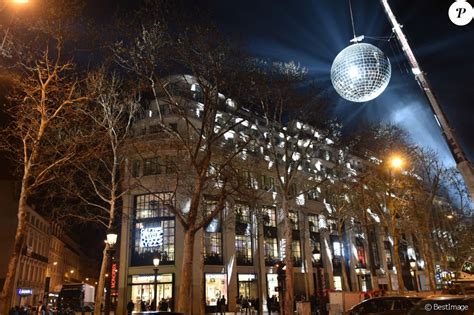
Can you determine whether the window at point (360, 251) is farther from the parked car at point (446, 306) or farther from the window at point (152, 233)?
the parked car at point (446, 306)

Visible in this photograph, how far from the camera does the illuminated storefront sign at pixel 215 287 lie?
38.9 metres

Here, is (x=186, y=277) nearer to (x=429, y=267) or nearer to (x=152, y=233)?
(x=152, y=233)

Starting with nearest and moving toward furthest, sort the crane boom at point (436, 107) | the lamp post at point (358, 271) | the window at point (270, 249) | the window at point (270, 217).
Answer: the crane boom at point (436, 107)
the window at point (270, 249)
the window at point (270, 217)
the lamp post at point (358, 271)

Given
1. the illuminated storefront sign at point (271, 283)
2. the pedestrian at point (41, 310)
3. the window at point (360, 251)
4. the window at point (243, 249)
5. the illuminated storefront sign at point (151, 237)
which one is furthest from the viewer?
the window at point (360, 251)

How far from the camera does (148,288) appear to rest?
126ft

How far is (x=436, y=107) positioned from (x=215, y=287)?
107 feet

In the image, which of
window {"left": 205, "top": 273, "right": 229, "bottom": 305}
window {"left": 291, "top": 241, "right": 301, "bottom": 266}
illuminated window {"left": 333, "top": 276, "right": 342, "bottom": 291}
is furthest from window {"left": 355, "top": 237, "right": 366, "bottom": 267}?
window {"left": 205, "top": 273, "right": 229, "bottom": 305}

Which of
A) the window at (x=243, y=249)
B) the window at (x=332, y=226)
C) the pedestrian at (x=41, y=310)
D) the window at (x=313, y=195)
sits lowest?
the pedestrian at (x=41, y=310)

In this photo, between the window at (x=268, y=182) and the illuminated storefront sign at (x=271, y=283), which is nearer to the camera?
the illuminated storefront sign at (x=271, y=283)

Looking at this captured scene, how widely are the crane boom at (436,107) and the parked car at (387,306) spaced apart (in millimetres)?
7353

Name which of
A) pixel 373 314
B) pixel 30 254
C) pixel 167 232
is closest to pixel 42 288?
pixel 30 254

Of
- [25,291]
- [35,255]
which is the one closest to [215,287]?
[25,291]

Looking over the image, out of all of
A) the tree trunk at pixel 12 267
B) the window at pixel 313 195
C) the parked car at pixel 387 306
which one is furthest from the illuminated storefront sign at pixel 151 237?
the parked car at pixel 387 306

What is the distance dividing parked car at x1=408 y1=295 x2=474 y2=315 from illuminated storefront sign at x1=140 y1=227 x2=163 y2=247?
1313 inches
